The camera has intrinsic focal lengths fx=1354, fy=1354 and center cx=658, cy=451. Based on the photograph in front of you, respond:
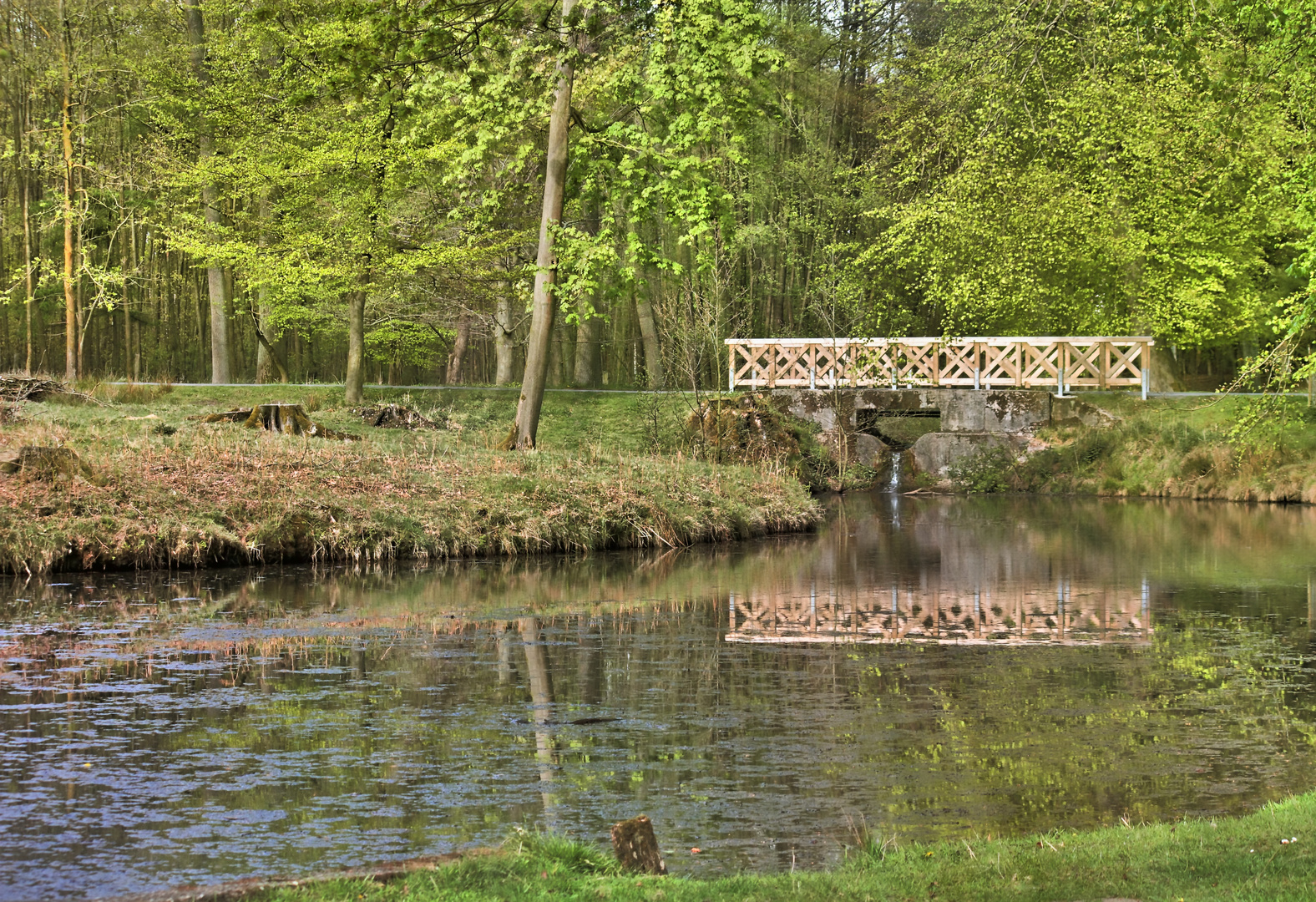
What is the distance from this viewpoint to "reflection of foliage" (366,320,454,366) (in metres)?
40.2

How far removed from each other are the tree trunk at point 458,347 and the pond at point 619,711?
22499mm

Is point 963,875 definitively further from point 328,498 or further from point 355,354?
point 355,354

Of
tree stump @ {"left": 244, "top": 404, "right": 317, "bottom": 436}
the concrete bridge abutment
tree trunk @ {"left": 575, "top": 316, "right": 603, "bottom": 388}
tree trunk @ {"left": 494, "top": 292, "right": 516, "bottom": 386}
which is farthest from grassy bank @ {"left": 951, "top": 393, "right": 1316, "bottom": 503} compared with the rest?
tree stump @ {"left": 244, "top": 404, "right": 317, "bottom": 436}

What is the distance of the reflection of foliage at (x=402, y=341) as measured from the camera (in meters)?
40.2

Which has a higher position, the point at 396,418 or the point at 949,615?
the point at 396,418

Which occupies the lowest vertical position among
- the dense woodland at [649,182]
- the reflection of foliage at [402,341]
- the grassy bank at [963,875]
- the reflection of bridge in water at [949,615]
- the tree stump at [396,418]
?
the reflection of bridge in water at [949,615]

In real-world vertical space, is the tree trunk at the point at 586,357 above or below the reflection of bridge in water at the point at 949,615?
above

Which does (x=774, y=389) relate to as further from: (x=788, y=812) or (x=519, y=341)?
(x=788, y=812)

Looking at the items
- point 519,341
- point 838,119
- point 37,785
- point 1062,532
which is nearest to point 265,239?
point 519,341

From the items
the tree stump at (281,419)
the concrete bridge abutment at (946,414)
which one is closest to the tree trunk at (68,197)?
the tree stump at (281,419)

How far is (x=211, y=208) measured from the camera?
32219mm

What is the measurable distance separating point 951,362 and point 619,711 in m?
25.4

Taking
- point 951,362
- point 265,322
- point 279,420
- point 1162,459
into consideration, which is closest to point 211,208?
point 265,322

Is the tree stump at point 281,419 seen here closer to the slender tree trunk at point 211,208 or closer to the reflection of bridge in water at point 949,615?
the slender tree trunk at point 211,208
